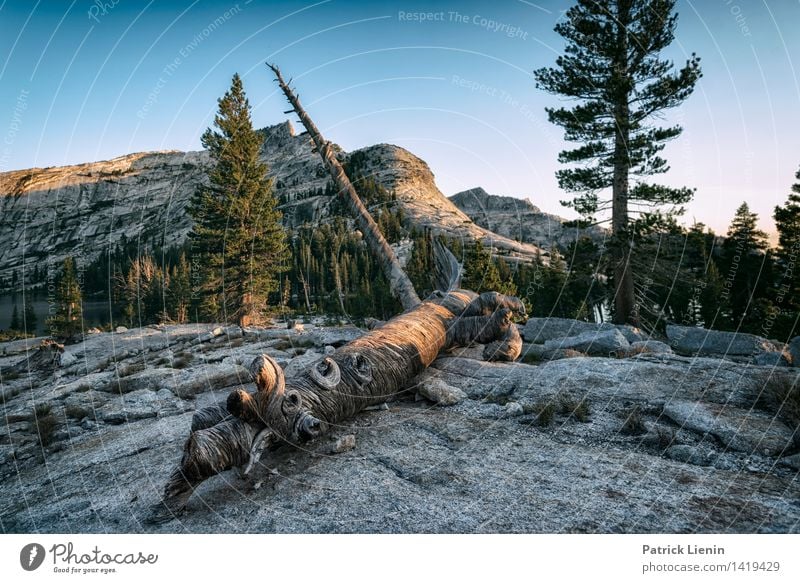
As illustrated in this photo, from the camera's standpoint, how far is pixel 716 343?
1151 centimetres

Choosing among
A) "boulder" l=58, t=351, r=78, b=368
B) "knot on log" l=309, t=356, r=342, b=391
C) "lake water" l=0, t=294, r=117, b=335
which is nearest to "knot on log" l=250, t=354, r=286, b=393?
"knot on log" l=309, t=356, r=342, b=391

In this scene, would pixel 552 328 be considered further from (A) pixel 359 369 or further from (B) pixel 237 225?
(B) pixel 237 225

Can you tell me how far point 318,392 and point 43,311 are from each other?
128 m

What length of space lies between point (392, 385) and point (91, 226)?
774ft

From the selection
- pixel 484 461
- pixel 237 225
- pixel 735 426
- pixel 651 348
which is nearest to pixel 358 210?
pixel 651 348

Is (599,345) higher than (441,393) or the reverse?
the reverse

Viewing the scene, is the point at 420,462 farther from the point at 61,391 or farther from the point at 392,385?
the point at 61,391

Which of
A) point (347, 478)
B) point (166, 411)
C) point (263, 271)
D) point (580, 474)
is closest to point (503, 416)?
point (580, 474)

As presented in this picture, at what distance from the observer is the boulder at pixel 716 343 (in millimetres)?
10273

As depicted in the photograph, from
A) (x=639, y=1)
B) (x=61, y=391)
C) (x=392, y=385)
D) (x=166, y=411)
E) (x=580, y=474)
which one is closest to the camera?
(x=580, y=474)

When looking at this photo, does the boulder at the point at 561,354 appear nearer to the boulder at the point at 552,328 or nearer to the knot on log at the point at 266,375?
the boulder at the point at 552,328

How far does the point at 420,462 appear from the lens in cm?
371
